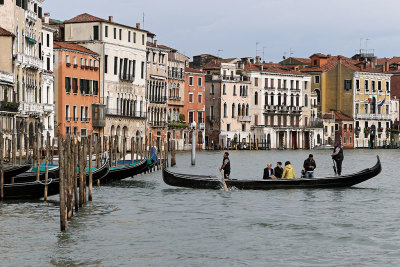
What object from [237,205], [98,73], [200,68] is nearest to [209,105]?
[200,68]

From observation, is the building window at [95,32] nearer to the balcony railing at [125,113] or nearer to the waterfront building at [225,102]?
the balcony railing at [125,113]

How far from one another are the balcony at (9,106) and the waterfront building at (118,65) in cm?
1561

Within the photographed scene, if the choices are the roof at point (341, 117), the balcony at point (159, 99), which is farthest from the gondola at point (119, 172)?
the roof at point (341, 117)

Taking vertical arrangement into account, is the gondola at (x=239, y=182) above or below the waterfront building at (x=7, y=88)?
below

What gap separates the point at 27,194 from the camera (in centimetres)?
2102

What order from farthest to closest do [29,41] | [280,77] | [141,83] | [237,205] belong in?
1. [280,77]
2. [141,83]
3. [29,41]
4. [237,205]

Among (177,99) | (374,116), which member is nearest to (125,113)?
(177,99)

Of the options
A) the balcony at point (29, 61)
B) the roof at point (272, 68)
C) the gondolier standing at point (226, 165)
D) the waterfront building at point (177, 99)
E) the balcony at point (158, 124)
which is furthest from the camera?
the roof at point (272, 68)

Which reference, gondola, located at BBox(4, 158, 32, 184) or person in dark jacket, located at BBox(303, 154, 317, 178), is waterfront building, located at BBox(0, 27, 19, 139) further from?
person in dark jacket, located at BBox(303, 154, 317, 178)

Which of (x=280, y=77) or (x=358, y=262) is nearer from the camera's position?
(x=358, y=262)

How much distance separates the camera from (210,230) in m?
17.9

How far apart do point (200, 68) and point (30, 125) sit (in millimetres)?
34467

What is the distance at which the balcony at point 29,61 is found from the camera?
40.4 metres

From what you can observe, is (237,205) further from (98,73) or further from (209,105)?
(209,105)
